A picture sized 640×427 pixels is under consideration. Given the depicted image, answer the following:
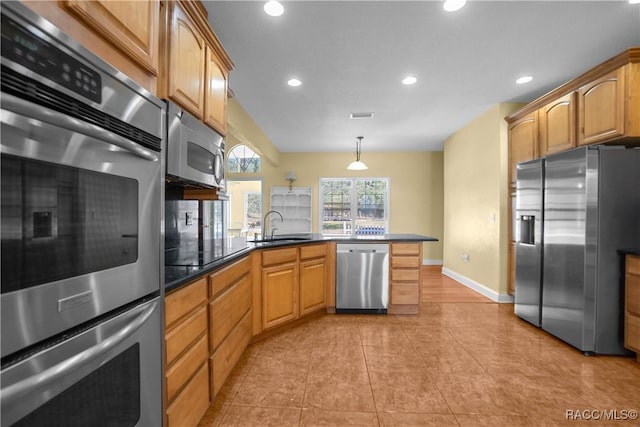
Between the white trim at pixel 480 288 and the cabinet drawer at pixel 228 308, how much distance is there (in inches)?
133

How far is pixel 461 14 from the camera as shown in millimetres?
2246

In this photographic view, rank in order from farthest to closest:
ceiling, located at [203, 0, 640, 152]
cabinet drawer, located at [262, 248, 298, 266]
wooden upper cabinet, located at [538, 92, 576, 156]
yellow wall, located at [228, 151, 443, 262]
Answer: yellow wall, located at [228, 151, 443, 262], wooden upper cabinet, located at [538, 92, 576, 156], cabinet drawer, located at [262, 248, 298, 266], ceiling, located at [203, 0, 640, 152]

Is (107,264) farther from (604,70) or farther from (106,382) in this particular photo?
(604,70)

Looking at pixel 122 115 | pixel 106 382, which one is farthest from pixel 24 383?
pixel 122 115

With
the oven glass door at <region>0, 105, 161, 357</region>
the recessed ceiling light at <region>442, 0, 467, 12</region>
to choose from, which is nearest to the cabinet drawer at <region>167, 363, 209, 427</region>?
the oven glass door at <region>0, 105, 161, 357</region>

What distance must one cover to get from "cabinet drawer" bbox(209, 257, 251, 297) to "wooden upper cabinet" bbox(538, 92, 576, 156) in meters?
3.39

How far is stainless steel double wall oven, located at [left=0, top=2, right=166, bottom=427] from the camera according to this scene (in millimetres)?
625

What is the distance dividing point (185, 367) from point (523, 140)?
426 centimetres

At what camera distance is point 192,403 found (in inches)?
59.2

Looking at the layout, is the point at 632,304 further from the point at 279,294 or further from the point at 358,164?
the point at 358,164

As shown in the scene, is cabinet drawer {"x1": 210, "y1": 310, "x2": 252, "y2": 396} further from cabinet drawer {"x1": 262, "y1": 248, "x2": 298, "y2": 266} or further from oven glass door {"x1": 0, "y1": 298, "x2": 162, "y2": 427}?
oven glass door {"x1": 0, "y1": 298, "x2": 162, "y2": 427}

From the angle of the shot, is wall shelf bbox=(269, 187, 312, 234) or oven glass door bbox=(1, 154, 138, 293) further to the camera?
wall shelf bbox=(269, 187, 312, 234)

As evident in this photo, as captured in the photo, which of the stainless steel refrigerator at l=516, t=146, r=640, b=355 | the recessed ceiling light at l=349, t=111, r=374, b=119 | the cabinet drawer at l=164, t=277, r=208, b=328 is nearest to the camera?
the cabinet drawer at l=164, t=277, r=208, b=328

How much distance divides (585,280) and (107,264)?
11.0ft
